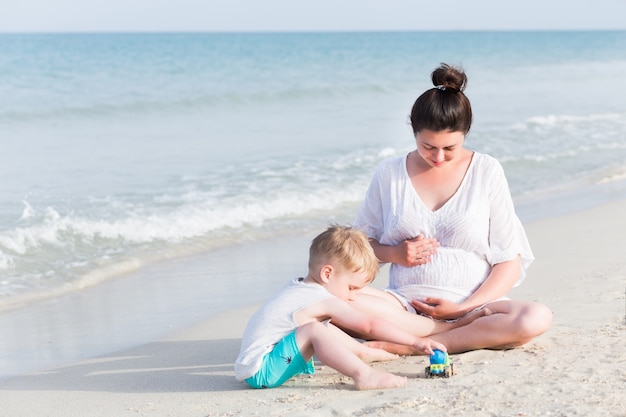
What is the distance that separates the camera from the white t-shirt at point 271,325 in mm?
4047

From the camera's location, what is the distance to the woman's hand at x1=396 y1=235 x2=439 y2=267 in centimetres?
443

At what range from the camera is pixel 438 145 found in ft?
13.9

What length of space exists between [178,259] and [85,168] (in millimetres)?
4560

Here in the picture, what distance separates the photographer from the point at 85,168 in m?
11.6

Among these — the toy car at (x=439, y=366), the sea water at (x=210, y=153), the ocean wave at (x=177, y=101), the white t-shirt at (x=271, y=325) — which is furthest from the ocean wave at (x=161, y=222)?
the ocean wave at (x=177, y=101)

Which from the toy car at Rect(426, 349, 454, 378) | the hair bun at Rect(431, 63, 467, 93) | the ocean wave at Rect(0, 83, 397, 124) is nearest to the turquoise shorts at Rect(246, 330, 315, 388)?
the toy car at Rect(426, 349, 454, 378)

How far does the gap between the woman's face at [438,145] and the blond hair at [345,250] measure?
1.72ft

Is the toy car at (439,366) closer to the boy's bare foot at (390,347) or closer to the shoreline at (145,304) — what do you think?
the boy's bare foot at (390,347)

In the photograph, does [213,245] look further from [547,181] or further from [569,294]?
[547,181]

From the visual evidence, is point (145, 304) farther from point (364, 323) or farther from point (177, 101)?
point (177, 101)

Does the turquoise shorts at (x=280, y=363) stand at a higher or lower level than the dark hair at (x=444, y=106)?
lower

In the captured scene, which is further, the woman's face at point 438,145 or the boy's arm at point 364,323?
the woman's face at point 438,145

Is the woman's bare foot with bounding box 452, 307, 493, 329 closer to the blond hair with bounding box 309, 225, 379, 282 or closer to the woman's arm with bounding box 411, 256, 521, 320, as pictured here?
the woman's arm with bounding box 411, 256, 521, 320

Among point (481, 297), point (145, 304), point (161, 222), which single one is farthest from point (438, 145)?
point (161, 222)
